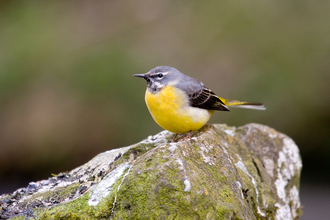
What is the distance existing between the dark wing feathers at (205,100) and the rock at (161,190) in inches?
17.2

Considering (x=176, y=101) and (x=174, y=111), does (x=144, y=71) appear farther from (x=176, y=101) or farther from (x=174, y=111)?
(x=174, y=111)

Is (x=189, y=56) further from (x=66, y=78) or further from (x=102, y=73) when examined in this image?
(x=66, y=78)

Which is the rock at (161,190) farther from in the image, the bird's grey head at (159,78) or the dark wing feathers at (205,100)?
the bird's grey head at (159,78)

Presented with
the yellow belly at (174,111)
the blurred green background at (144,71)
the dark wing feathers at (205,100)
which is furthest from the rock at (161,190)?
the blurred green background at (144,71)

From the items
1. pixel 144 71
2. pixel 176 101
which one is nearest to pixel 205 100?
pixel 176 101

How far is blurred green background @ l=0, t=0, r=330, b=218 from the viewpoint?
1191 centimetres

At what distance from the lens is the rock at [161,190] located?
4188mm

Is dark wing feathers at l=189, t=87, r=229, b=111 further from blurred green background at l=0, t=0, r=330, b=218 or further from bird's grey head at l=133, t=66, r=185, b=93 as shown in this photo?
blurred green background at l=0, t=0, r=330, b=218

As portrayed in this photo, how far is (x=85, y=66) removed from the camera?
531 inches

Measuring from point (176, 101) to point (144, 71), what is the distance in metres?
6.92

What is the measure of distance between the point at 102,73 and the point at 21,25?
17.7ft

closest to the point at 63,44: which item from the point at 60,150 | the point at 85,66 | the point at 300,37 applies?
the point at 85,66

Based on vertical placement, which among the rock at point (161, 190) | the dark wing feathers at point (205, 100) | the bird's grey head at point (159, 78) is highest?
the bird's grey head at point (159, 78)

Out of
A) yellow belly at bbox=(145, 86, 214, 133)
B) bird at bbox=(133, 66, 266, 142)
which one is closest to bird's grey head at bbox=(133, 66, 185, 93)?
bird at bbox=(133, 66, 266, 142)
